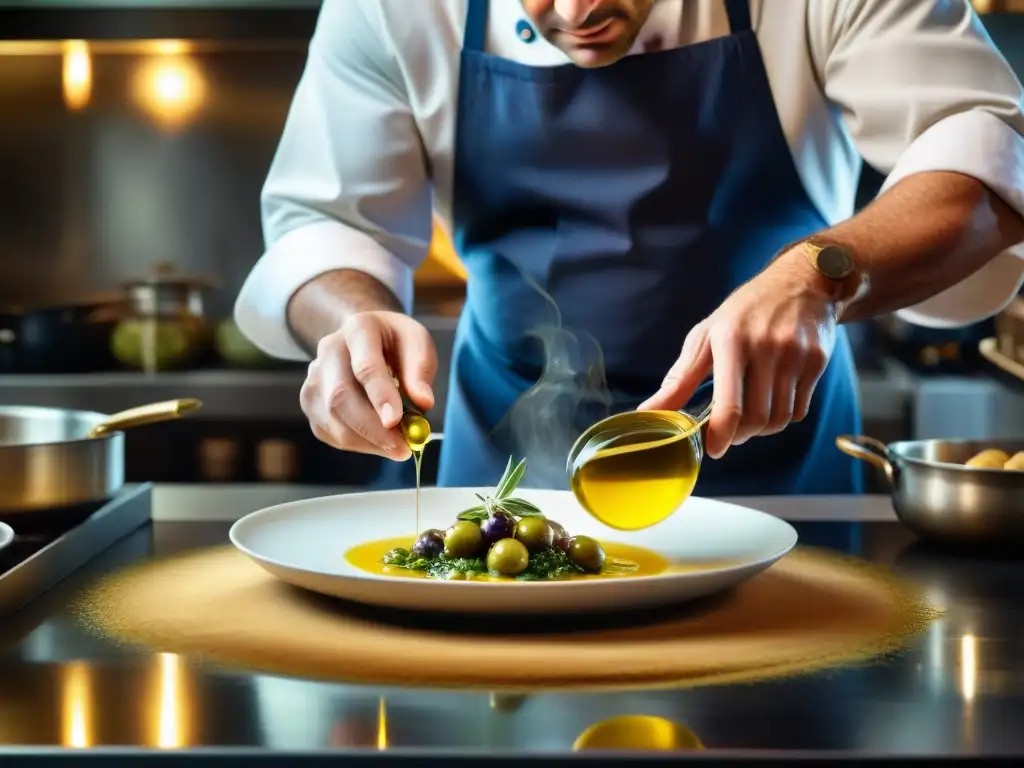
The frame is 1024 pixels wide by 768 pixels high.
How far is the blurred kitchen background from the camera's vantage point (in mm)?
3062

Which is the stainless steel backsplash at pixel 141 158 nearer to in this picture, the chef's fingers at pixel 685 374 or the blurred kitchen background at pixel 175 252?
the blurred kitchen background at pixel 175 252

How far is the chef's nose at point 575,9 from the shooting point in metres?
1.50

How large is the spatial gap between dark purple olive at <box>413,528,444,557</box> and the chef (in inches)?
20.0

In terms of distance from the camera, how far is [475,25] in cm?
176

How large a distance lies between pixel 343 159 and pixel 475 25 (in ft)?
0.86

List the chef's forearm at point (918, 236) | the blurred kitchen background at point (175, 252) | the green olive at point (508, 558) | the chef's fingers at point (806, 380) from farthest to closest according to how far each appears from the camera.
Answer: the blurred kitchen background at point (175, 252), the chef's forearm at point (918, 236), the chef's fingers at point (806, 380), the green olive at point (508, 558)

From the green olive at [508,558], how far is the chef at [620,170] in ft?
1.88

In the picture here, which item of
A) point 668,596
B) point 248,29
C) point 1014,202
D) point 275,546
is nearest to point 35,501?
point 275,546

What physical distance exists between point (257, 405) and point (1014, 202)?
1.97 m

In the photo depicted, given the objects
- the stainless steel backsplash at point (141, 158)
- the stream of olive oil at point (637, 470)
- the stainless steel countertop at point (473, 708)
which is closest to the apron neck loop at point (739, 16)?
the stream of olive oil at point (637, 470)

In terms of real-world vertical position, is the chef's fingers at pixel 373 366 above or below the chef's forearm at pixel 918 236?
below

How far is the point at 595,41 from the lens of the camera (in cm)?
156

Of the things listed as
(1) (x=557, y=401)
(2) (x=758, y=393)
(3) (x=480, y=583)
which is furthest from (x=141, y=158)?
(3) (x=480, y=583)

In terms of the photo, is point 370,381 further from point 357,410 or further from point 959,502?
point 959,502
